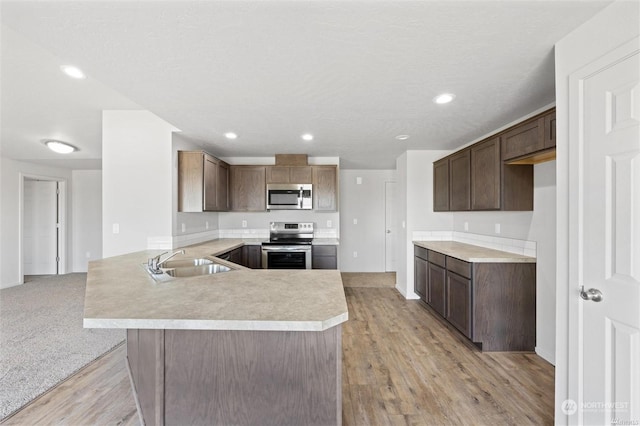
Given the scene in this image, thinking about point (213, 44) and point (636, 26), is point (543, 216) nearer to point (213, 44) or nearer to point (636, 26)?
point (636, 26)

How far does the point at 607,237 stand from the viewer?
1275 mm

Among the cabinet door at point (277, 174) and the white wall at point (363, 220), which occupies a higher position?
the cabinet door at point (277, 174)

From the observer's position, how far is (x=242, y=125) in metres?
3.01

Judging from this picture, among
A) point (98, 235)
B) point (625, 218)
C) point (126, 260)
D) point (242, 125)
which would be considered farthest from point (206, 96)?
point (98, 235)

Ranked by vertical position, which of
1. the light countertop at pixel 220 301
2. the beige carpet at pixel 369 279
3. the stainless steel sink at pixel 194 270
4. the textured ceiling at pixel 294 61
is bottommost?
the beige carpet at pixel 369 279

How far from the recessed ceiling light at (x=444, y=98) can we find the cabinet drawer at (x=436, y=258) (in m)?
1.75

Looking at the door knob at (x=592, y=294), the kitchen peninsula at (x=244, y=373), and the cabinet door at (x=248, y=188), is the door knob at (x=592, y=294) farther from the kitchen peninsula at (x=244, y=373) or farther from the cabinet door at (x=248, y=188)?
the cabinet door at (x=248, y=188)

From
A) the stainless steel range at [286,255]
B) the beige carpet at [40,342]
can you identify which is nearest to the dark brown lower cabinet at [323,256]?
the stainless steel range at [286,255]

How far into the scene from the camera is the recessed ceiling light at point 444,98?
224 cm

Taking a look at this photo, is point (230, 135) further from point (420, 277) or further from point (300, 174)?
point (420, 277)

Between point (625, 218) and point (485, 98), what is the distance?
1472mm

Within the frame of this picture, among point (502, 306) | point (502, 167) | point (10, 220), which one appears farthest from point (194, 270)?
point (10, 220)

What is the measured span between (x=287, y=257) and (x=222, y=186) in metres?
1.43

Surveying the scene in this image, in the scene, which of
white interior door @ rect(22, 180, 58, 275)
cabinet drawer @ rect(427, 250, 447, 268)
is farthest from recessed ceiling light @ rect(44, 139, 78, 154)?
cabinet drawer @ rect(427, 250, 447, 268)
